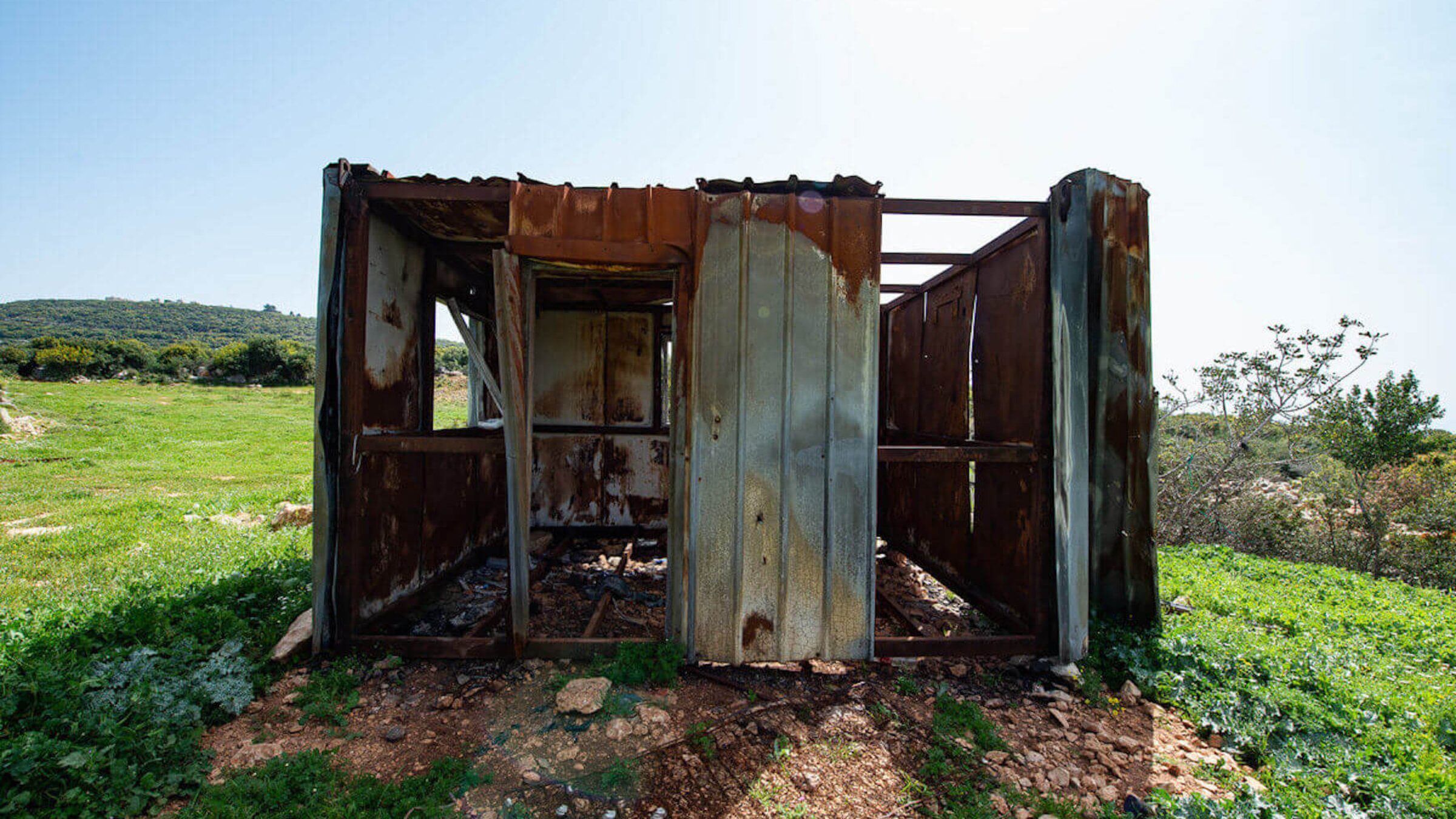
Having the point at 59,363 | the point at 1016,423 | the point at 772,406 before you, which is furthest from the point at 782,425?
the point at 59,363

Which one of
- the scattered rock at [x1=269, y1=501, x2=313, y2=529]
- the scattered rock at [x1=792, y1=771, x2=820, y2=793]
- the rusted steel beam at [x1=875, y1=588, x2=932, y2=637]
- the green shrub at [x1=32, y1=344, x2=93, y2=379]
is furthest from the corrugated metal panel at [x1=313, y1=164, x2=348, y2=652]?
the green shrub at [x1=32, y1=344, x2=93, y2=379]

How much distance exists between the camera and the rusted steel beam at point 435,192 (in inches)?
133

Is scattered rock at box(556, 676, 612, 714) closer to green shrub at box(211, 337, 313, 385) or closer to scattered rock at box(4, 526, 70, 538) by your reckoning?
scattered rock at box(4, 526, 70, 538)

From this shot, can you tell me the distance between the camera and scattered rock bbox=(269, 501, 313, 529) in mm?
6562

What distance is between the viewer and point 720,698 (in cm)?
313

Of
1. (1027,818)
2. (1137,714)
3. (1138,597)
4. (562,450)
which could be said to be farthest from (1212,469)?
(562,450)

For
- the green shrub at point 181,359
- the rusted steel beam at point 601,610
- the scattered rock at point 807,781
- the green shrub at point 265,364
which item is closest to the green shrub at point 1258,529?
the rusted steel beam at point 601,610

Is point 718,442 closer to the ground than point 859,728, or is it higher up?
higher up

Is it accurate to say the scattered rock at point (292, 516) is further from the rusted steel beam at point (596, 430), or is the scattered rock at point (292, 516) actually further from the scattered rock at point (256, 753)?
the scattered rock at point (256, 753)

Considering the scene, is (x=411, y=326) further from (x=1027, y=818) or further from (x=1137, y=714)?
(x=1137, y=714)

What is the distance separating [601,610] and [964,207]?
3.71m

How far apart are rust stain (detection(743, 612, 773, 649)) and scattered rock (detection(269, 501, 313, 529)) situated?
19.2 ft

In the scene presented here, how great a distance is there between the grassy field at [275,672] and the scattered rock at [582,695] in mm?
561

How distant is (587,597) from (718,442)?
7.36 ft
